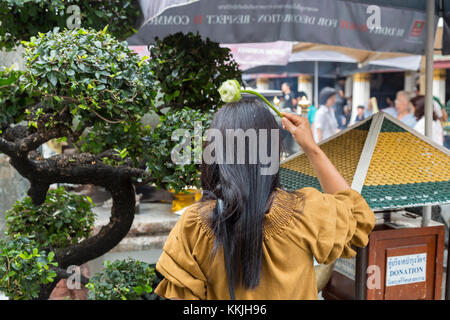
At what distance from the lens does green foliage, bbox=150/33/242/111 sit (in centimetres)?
242

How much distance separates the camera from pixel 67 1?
7.10ft

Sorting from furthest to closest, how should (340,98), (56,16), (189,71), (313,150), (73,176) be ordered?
(340,98)
(189,71)
(73,176)
(56,16)
(313,150)

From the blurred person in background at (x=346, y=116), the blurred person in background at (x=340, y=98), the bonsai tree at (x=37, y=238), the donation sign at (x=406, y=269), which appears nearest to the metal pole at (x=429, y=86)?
the donation sign at (x=406, y=269)

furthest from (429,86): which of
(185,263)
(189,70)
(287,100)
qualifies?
(287,100)

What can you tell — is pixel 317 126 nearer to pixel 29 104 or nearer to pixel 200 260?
pixel 29 104

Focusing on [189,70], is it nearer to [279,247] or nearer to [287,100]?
[279,247]

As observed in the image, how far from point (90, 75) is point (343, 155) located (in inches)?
51.7

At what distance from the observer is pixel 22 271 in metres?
2.04

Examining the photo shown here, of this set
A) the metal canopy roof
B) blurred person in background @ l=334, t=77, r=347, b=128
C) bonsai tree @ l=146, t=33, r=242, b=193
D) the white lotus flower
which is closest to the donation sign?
the metal canopy roof

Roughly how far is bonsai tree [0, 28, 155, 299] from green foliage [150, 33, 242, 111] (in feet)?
1.03

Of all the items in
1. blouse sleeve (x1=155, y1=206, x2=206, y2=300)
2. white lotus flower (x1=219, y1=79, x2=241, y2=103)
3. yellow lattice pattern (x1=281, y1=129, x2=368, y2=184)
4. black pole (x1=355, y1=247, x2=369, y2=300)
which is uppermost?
white lotus flower (x1=219, y1=79, x2=241, y2=103)

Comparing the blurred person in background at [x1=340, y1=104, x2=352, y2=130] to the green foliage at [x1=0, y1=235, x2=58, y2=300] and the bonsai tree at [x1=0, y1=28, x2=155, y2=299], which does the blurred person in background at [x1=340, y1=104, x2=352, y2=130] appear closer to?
the bonsai tree at [x1=0, y1=28, x2=155, y2=299]

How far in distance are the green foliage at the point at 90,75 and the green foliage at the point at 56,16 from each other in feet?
1.28

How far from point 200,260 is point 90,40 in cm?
101
